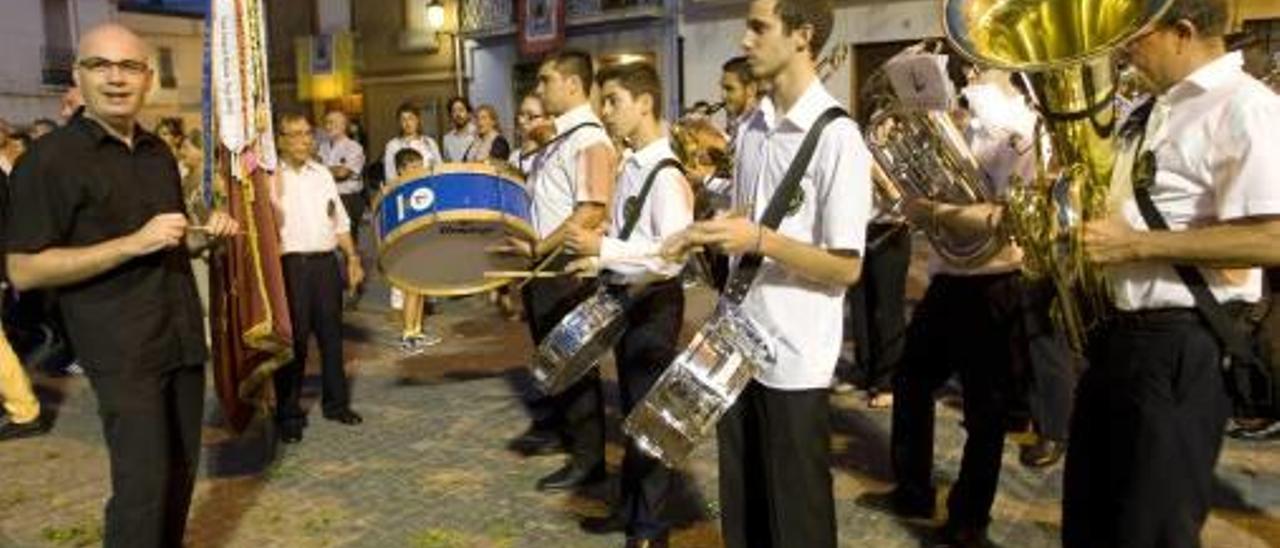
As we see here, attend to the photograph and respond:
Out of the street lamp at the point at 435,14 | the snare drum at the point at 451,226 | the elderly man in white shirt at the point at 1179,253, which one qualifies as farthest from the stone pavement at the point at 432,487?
the street lamp at the point at 435,14

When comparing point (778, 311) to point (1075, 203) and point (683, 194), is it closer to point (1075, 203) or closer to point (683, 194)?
point (1075, 203)

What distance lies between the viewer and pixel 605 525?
4.71m

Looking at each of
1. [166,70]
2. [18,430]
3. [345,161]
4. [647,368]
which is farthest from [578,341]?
[166,70]

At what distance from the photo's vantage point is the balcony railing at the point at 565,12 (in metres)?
22.5

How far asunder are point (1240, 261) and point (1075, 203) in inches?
16.1

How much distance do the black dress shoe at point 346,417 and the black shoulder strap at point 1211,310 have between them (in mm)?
5123

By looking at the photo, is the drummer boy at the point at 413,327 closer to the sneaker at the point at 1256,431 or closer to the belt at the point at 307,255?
the belt at the point at 307,255

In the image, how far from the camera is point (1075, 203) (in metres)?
2.70

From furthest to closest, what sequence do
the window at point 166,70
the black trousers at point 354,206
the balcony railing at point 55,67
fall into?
the window at point 166,70
the balcony railing at point 55,67
the black trousers at point 354,206

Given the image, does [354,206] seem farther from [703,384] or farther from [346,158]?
[703,384]

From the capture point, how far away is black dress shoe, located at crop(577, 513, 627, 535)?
4680mm

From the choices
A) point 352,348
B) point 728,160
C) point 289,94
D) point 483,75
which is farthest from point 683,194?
point 289,94

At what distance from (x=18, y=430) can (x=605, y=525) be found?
14.2ft

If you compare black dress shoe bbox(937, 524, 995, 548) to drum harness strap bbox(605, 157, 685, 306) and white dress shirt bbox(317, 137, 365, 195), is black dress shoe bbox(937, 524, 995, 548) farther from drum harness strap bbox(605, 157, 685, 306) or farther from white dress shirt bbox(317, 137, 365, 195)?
white dress shirt bbox(317, 137, 365, 195)
